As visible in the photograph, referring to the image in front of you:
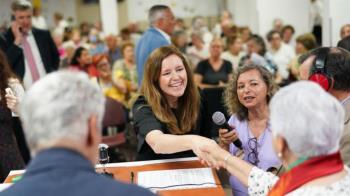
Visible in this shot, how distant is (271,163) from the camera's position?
8.40ft

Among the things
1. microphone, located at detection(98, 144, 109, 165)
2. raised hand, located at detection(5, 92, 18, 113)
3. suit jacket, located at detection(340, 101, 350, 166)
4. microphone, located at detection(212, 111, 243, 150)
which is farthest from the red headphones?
raised hand, located at detection(5, 92, 18, 113)

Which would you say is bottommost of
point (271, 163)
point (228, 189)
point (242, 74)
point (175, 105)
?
point (228, 189)

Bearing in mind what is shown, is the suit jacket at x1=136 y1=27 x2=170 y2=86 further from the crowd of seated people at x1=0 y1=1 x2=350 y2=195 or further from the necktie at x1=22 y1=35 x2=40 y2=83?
the crowd of seated people at x1=0 y1=1 x2=350 y2=195

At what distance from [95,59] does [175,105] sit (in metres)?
3.27

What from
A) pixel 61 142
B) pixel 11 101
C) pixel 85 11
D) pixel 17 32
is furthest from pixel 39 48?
pixel 85 11

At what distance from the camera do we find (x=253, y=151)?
265 cm

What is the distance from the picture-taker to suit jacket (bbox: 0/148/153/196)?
3.77 feet

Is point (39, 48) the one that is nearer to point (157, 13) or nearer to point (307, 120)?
point (157, 13)

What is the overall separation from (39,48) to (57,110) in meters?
3.74

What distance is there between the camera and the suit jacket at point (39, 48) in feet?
14.7

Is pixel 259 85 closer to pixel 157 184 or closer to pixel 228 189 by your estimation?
pixel 228 189

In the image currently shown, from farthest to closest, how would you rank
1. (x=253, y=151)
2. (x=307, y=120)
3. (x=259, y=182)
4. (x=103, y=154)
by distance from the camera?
1. (x=253, y=151)
2. (x=103, y=154)
3. (x=259, y=182)
4. (x=307, y=120)

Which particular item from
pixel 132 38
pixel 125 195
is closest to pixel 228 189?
pixel 125 195

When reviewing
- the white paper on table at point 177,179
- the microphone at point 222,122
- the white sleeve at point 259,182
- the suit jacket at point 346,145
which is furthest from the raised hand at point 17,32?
the suit jacket at point 346,145
